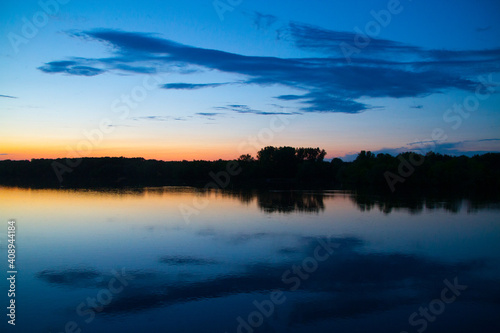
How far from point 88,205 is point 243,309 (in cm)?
2285

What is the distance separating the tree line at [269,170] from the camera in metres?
59.4

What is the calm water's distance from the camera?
8.26 m

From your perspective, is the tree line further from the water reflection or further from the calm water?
the water reflection

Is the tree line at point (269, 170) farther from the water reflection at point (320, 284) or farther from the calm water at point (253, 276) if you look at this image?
the water reflection at point (320, 284)

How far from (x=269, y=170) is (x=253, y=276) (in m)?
74.4

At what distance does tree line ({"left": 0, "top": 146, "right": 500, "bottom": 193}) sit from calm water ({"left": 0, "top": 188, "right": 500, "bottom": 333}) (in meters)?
40.7

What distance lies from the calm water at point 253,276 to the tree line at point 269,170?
40669 millimetres

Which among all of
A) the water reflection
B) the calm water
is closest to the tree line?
the calm water

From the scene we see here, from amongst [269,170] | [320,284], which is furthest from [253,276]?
[269,170]

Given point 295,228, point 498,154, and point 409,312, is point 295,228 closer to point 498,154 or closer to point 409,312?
point 409,312

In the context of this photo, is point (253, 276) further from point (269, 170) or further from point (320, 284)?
point (269, 170)

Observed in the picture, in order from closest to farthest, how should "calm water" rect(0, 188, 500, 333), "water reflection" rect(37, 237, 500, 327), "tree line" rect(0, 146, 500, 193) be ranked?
"calm water" rect(0, 188, 500, 333) < "water reflection" rect(37, 237, 500, 327) < "tree line" rect(0, 146, 500, 193)

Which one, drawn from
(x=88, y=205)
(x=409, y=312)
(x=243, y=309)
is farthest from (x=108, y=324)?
(x=88, y=205)

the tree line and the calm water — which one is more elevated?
the tree line
